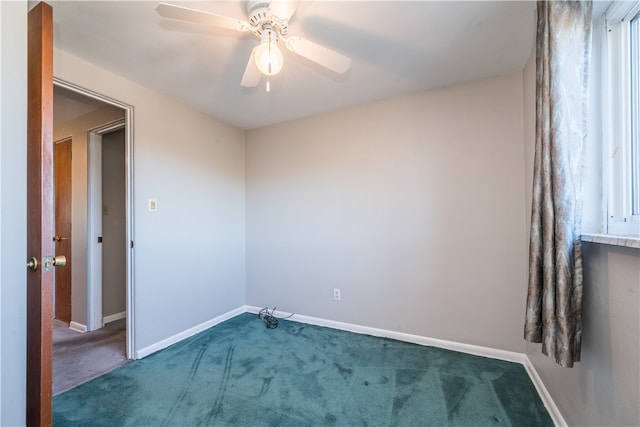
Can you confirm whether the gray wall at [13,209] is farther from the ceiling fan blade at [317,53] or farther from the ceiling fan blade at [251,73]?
the ceiling fan blade at [317,53]

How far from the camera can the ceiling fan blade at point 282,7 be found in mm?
1237

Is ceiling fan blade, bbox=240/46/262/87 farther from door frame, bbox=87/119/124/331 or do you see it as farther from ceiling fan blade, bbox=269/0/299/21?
door frame, bbox=87/119/124/331

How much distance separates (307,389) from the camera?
184 centimetres

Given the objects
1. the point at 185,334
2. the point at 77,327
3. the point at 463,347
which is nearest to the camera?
the point at 463,347

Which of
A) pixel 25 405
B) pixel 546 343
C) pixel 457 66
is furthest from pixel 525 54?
pixel 25 405

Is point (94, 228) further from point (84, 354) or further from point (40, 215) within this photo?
point (40, 215)

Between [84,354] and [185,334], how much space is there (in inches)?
30.4

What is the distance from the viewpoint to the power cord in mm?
2920

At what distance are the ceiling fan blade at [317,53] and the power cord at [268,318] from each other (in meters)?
2.45

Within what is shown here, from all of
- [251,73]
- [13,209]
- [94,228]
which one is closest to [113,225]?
[94,228]

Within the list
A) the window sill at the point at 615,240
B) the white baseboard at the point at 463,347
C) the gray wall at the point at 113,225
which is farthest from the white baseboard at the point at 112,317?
the window sill at the point at 615,240

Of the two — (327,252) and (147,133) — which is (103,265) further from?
(327,252)

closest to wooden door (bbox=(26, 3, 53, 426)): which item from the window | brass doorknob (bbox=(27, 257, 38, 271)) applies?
brass doorknob (bbox=(27, 257, 38, 271))

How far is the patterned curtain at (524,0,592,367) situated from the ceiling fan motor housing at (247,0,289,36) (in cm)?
122
